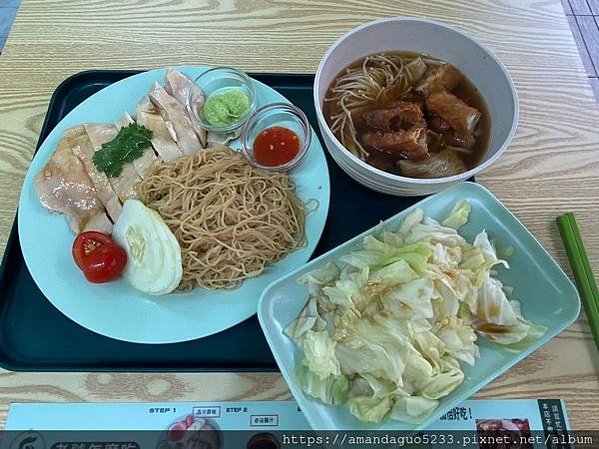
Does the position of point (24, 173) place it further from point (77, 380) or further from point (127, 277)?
point (77, 380)

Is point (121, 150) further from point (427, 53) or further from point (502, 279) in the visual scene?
point (502, 279)

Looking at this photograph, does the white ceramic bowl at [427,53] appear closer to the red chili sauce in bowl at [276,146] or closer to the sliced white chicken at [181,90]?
the red chili sauce in bowl at [276,146]

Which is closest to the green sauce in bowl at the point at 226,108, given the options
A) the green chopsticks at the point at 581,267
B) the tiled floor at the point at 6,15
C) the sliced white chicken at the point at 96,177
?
the sliced white chicken at the point at 96,177

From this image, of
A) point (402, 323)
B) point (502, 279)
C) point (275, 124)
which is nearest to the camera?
Answer: point (402, 323)

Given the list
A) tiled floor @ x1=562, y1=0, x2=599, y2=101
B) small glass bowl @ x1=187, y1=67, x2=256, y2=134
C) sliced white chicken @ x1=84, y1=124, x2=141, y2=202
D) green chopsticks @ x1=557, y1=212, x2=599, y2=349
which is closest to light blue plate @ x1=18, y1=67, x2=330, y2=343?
sliced white chicken @ x1=84, y1=124, x2=141, y2=202

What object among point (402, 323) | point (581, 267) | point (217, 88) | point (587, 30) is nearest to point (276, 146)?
point (217, 88)
